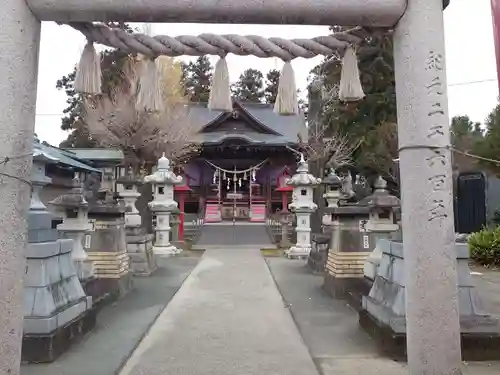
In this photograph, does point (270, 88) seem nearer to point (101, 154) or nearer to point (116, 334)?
point (101, 154)

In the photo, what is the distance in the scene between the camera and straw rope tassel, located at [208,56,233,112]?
8.16 ft

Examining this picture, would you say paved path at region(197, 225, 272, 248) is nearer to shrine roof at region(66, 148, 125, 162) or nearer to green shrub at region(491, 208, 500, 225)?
shrine roof at region(66, 148, 125, 162)

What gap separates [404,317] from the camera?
3787 millimetres

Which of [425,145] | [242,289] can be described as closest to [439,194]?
[425,145]

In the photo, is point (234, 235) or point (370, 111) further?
point (370, 111)

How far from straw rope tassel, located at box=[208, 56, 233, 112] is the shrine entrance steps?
13455 millimetres

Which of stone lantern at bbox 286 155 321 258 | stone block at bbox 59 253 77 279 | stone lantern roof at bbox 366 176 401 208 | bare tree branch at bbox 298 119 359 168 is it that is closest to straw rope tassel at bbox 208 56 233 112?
stone block at bbox 59 253 77 279

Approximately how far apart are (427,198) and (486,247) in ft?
31.1

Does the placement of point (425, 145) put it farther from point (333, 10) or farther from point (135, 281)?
point (135, 281)

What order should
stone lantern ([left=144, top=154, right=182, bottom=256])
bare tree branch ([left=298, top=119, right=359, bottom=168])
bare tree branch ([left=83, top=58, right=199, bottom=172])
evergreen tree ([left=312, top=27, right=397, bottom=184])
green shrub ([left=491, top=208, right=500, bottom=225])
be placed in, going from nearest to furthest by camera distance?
stone lantern ([left=144, top=154, right=182, bottom=256]) → green shrub ([left=491, top=208, right=500, bottom=225]) → evergreen tree ([left=312, top=27, right=397, bottom=184]) → bare tree branch ([left=83, top=58, right=199, bottom=172]) → bare tree branch ([left=298, top=119, right=359, bottom=168])

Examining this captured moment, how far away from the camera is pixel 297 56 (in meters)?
2.47

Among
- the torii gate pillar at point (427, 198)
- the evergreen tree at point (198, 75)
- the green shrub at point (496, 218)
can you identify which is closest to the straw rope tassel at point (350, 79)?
the torii gate pillar at point (427, 198)

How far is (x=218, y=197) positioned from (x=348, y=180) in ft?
33.9

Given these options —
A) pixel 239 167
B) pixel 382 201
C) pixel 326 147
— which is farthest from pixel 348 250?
pixel 239 167
